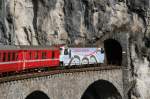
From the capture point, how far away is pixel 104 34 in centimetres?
6072

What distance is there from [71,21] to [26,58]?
22197 millimetres

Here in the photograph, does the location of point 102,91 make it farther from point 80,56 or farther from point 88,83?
point 88,83

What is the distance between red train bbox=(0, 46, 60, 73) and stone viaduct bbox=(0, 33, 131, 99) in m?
2.46

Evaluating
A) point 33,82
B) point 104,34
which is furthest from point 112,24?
point 33,82

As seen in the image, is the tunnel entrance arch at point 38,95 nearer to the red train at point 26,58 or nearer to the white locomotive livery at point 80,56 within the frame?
the red train at point 26,58

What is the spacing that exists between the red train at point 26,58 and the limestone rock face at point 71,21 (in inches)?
539

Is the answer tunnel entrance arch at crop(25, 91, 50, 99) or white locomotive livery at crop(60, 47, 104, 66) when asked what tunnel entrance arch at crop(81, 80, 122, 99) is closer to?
white locomotive livery at crop(60, 47, 104, 66)

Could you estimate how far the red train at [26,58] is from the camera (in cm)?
3497

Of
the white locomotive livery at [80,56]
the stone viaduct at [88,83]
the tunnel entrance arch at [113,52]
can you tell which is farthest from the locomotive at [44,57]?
the tunnel entrance arch at [113,52]

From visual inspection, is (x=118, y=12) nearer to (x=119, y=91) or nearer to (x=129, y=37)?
(x=129, y=37)

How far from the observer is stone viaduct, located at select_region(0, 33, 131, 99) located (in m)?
34.2

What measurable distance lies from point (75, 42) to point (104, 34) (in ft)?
15.7

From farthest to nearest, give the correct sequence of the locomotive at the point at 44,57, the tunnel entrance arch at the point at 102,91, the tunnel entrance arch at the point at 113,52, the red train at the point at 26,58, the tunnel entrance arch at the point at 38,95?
the tunnel entrance arch at the point at 113,52, the tunnel entrance arch at the point at 102,91, the tunnel entrance arch at the point at 38,95, the locomotive at the point at 44,57, the red train at the point at 26,58

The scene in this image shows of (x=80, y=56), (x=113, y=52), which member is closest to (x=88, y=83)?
(x=80, y=56)
